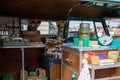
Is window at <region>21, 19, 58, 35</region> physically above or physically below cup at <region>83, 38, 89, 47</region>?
above

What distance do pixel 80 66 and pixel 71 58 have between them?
0.99ft

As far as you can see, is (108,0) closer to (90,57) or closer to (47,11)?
(90,57)

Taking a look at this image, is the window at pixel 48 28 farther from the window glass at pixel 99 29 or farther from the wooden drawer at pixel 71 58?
the wooden drawer at pixel 71 58

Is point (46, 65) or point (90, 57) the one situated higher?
point (90, 57)

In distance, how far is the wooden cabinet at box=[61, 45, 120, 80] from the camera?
91.6 inches

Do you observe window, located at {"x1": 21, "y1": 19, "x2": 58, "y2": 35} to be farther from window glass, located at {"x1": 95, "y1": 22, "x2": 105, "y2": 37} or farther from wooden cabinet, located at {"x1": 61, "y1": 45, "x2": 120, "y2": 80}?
wooden cabinet, located at {"x1": 61, "y1": 45, "x2": 120, "y2": 80}

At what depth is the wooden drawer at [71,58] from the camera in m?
2.45

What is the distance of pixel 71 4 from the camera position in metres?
3.48

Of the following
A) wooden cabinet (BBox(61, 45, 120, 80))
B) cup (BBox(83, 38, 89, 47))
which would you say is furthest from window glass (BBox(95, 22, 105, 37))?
cup (BBox(83, 38, 89, 47))

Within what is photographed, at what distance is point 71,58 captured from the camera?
103 inches

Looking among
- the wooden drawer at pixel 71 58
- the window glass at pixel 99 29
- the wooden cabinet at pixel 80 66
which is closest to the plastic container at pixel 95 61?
the wooden cabinet at pixel 80 66

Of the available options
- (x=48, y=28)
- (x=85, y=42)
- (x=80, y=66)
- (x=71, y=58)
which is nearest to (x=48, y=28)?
(x=48, y=28)

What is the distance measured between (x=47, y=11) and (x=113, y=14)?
1.62m

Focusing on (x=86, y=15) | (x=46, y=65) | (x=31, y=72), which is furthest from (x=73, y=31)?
(x=31, y=72)
